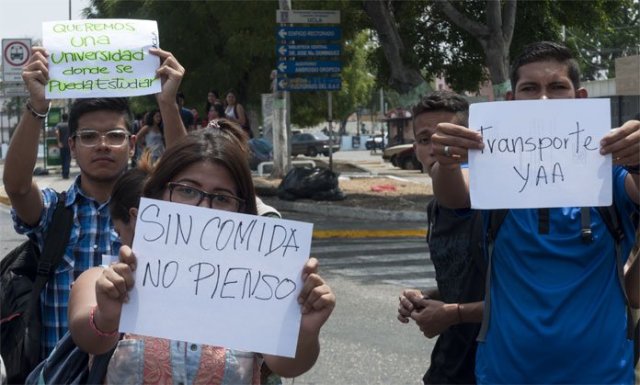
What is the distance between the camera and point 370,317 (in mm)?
8859

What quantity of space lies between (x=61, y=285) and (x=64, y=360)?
92 cm

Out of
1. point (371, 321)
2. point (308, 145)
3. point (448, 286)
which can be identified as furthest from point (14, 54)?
point (308, 145)

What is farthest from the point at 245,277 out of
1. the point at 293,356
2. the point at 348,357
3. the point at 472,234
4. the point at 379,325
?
the point at 379,325

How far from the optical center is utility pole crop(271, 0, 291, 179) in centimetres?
2353

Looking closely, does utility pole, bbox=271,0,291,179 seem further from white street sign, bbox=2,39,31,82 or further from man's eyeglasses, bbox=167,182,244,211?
man's eyeglasses, bbox=167,182,244,211

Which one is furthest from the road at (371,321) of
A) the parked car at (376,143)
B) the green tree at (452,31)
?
the parked car at (376,143)

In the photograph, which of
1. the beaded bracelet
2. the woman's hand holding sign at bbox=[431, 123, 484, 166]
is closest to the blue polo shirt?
the woman's hand holding sign at bbox=[431, 123, 484, 166]

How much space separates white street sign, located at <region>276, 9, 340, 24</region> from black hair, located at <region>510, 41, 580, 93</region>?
1773cm

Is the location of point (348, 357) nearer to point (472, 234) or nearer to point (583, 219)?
point (472, 234)

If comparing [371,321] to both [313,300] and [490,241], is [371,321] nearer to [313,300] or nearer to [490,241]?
[490,241]

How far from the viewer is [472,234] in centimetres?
360

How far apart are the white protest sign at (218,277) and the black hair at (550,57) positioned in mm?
1067

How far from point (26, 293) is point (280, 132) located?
65.6 feet

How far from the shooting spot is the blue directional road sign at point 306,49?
2153cm
